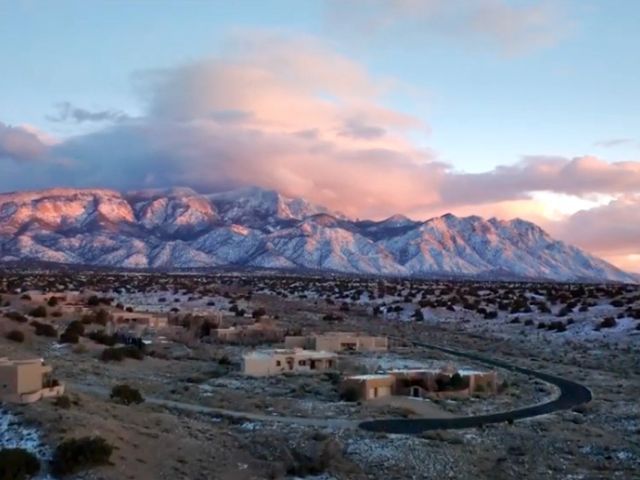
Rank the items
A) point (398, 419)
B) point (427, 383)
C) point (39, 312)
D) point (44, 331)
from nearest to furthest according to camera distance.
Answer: point (398, 419), point (427, 383), point (44, 331), point (39, 312)

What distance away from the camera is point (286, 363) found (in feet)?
168

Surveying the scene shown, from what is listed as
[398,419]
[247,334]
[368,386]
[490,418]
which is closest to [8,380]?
[398,419]

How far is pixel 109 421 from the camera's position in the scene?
1152 inches

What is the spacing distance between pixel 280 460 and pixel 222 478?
8.59 ft

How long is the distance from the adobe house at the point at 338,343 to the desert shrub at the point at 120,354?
13.6 m

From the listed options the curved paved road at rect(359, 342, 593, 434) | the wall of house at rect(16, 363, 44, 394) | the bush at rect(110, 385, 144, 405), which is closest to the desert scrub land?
the bush at rect(110, 385, 144, 405)

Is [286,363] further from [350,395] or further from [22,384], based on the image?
[22,384]

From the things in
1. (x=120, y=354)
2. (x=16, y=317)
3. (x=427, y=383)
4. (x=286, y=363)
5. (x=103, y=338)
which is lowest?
(x=427, y=383)

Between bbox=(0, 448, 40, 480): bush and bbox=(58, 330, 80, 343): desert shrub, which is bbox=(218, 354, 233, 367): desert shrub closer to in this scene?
bbox=(58, 330, 80, 343): desert shrub

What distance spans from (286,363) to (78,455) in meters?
27.1

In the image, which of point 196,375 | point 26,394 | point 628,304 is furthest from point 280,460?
point 628,304

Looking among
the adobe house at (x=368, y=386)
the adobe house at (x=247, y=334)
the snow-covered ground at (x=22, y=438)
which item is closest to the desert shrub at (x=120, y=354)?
Answer: the adobe house at (x=247, y=334)

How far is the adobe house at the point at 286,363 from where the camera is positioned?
4953 centimetres

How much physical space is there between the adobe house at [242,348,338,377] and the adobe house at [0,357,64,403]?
60.7 ft
